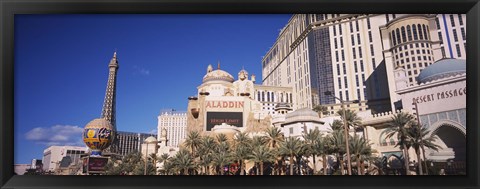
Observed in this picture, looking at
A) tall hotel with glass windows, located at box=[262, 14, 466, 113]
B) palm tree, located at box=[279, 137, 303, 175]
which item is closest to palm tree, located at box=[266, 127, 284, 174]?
palm tree, located at box=[279, 137, 303, 175]

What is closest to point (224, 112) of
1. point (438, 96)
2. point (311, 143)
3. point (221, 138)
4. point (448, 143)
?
point (221, 138)

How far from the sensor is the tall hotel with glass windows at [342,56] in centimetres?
4384

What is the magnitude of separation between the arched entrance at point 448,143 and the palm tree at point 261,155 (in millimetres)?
10472

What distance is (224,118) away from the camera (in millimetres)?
37938

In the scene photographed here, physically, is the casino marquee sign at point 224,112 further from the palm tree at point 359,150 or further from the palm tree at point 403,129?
the palm tree at point 403,129

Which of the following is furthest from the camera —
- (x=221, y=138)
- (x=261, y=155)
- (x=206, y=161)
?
(x=221, y=138)

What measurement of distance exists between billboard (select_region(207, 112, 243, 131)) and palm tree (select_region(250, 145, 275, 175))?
1159 centimetres

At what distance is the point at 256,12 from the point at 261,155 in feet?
57.1

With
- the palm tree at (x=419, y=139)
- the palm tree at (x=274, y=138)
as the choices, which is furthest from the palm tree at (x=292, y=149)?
the palm tree at (x=419, y=139)

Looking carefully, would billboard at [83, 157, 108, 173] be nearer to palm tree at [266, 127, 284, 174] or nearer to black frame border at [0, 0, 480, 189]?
palm tree at [266, 127, 284, 174]

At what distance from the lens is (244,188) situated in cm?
1013

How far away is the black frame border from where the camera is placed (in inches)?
378

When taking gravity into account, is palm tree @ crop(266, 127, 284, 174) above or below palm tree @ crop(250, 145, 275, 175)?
above

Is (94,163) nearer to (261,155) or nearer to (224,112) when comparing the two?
(224,112)
